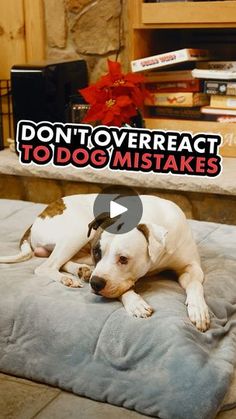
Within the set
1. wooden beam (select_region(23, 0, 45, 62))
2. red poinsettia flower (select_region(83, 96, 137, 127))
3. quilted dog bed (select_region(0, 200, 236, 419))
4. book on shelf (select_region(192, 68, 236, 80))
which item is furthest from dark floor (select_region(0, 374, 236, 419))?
wooden beam (select_region(23, 0, 45, 62))

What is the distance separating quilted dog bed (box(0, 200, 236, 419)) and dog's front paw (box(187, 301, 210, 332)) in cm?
2

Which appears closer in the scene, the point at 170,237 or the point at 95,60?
the point at 170,237

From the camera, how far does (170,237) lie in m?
1.74

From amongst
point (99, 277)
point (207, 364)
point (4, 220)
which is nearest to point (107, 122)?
point (4, 220)

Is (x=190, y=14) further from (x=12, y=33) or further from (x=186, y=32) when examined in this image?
(x=12, y=33)

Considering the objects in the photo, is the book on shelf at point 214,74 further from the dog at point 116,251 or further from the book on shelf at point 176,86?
the dog at point 116,251

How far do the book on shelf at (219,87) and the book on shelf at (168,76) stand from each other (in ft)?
0.30

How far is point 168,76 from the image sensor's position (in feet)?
9.56

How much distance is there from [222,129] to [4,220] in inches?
39.5

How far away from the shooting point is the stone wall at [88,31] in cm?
304

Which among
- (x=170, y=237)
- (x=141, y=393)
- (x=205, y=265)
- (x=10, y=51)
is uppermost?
(x=10, y=51)

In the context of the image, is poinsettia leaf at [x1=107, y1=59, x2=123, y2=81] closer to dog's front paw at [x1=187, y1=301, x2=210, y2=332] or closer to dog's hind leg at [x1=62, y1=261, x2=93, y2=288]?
dog's hind leg at [x1=62, y1=261, x2=93, y2=288]

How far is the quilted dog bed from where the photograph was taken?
147 cm

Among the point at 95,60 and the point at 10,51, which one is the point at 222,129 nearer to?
the point at 95,60
